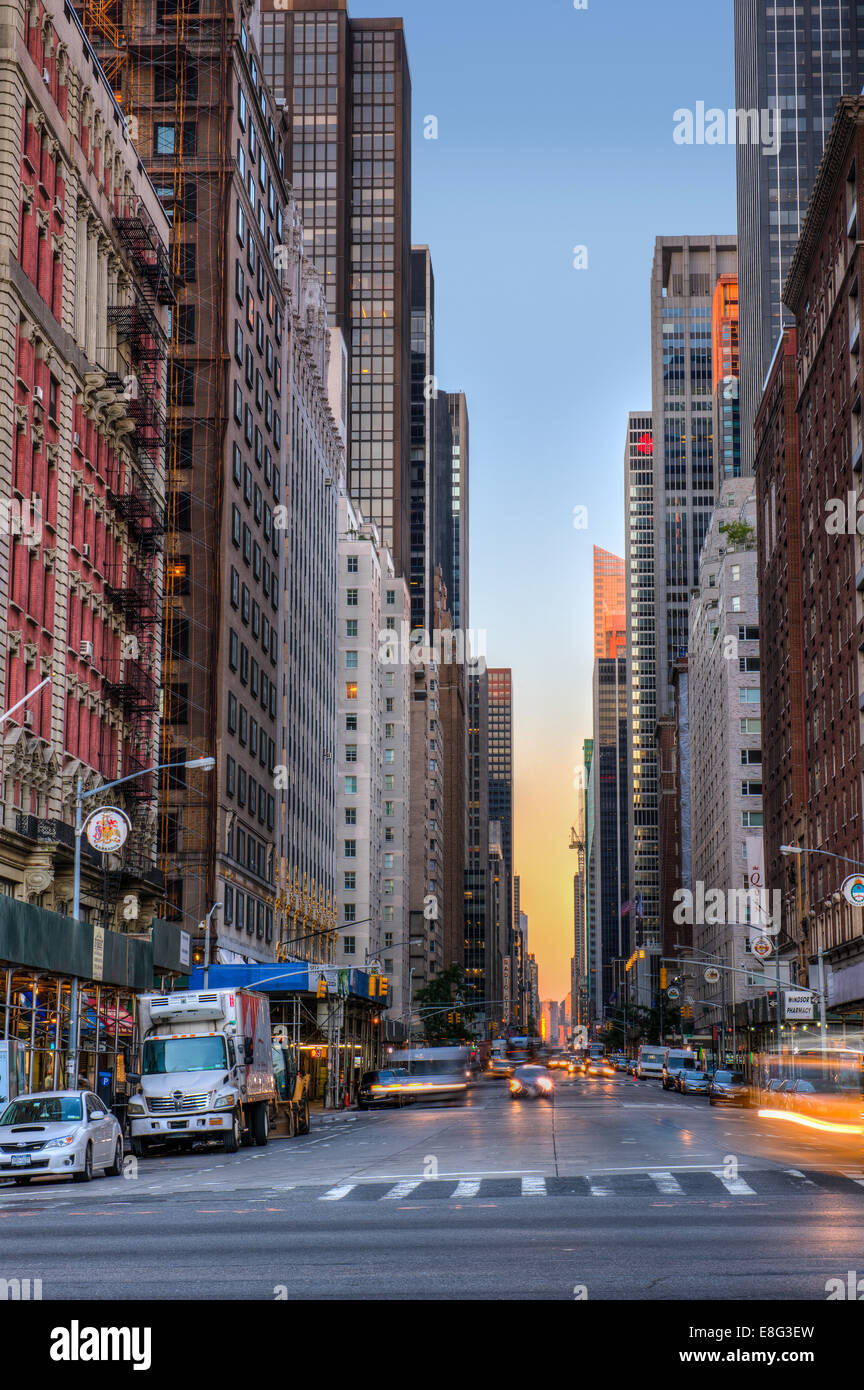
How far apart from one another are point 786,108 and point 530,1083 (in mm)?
134278

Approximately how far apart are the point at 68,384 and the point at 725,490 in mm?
141354

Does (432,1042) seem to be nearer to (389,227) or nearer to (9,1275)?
(389,227)

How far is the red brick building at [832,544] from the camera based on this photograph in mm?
79938

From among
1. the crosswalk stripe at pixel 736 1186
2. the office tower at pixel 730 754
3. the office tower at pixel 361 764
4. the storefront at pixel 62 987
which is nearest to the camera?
the crosswalk stripe at pixel 736 1186

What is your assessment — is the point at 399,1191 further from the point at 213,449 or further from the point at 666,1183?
the point at 213,449

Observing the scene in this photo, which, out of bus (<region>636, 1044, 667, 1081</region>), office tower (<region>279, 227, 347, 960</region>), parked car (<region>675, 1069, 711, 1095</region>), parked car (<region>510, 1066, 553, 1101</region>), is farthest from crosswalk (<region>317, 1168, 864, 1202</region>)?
bus (<region>636, 1044, 667, 1081</region>)

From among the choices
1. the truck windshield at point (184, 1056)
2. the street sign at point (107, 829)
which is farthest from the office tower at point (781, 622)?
the truck windshield at point (184, 1056)

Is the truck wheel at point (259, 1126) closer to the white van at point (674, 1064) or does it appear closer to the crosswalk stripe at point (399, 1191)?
the crosswalk stripe at point (399, 1191)

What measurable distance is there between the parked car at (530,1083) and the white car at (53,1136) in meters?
59.3

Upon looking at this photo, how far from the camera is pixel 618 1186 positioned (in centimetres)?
2372

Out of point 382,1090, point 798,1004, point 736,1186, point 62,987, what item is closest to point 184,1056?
point 62,987

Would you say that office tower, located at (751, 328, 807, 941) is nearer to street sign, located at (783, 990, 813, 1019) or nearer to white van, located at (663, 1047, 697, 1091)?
white van, located at (663, 1047, 697, 1091)

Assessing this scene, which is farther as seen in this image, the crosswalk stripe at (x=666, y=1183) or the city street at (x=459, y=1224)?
the crosswalk stripe at (x=666, y=1183)

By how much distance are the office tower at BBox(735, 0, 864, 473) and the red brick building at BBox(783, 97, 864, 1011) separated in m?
84.6
